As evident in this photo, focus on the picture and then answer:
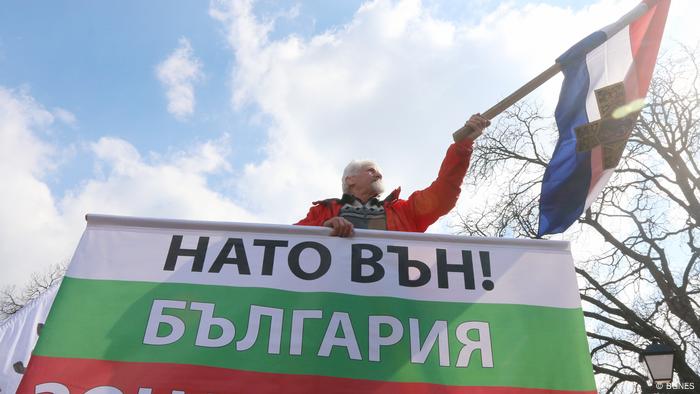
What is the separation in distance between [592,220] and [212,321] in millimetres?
10782

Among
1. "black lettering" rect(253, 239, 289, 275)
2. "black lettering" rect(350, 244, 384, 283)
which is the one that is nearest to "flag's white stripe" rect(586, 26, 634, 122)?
"black lettering" rect(350, 244, 384, 283)

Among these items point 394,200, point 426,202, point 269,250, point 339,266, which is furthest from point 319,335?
point 394,200

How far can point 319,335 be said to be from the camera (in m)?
2.09

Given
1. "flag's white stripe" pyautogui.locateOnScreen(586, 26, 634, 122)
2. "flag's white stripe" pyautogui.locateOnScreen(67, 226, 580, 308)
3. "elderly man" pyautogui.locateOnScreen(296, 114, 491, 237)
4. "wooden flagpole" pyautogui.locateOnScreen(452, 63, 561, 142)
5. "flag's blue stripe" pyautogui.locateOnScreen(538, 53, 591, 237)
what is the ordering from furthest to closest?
"flag's white stripe" pyautogui.locateOnScreen(586, 26, 634, 122)
"flag's blue stripe" pyautogui.locateOnScreen(538, 53, 591, 237)
"elderly man" pyautogui.locateOnScreen(296, 114, 491, 237)
"wooden flagpole" pyautogui.locateOnScreen(452, 63, 561, 142)
"flag's white stripe" pyautogui.locateOnScreen(67, 226, 580, 308)

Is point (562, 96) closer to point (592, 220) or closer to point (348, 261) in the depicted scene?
point (348, 261)

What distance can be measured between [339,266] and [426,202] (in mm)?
859

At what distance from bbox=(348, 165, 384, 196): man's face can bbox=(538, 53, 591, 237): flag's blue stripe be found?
3.15ft

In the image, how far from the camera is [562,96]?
3180 mm

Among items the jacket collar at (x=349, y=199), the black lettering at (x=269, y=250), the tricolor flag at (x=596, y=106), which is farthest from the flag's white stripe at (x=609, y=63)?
the black lettering at (x=269, y=250)

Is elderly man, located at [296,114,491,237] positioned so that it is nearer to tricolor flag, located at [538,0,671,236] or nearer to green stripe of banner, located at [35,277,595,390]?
tricolor flag, located at [538,0,671,236]

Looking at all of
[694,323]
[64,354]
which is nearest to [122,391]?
[64,354]

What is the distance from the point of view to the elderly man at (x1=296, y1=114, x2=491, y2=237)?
283 centimetres

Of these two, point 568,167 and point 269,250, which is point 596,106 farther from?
point 269,250

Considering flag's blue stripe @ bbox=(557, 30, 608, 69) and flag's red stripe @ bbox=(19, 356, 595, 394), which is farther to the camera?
flag's blue stripe @ bbox=(557, 30, 608, 69)
